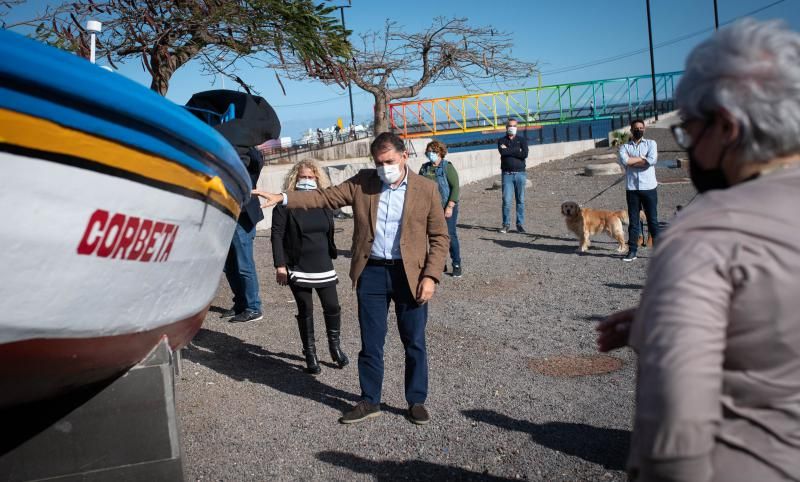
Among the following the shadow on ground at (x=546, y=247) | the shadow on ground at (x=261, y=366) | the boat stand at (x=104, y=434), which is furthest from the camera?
the shadow on ground at (x=546, y=247)

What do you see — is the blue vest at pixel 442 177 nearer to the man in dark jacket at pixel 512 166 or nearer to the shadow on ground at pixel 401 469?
the man in dark jacket at pixel 512 166

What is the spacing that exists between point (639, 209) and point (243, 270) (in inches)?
220

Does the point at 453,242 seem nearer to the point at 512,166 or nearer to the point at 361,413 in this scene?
the point at 512,166

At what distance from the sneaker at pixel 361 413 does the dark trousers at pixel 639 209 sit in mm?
6056

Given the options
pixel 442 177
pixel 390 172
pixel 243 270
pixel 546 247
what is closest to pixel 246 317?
pixel 243 270

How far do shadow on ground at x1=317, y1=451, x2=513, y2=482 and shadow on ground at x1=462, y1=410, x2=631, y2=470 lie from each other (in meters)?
0.54

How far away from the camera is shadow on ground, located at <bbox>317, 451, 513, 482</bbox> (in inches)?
150

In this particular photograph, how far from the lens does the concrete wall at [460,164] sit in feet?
47.2

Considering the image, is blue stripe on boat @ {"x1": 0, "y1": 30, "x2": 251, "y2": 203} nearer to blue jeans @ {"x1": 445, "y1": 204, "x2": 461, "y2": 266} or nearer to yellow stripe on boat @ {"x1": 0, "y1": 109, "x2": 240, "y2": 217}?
yellow stripe on boat @ {"x1": 0, "y1": 109, "x2": 240, "y2": 217}

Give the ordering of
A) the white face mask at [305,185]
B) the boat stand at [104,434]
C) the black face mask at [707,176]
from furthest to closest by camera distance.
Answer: the white face mask at [305,185], the boat stand at [104,434], the black face mask at [707,176]

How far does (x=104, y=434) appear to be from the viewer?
11.3 feet

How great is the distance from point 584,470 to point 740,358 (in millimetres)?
2505

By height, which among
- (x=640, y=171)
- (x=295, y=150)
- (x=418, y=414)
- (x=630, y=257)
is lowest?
(x=418, y=414)

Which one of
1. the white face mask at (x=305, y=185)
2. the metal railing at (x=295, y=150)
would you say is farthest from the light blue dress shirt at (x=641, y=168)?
the metal railing at (x=295, y=150)
